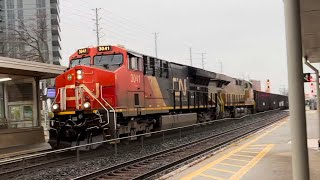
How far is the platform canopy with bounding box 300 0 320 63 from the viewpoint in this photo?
Result: 6453 mm

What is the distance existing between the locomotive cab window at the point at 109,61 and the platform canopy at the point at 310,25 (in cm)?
756

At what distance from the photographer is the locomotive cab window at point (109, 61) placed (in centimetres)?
1667

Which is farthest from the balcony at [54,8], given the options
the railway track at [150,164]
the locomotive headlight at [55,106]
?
the railway track at [150,164]

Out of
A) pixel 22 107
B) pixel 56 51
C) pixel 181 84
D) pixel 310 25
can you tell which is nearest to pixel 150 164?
pixel 310 25

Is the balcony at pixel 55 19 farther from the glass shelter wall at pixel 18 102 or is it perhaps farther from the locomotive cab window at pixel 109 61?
the locomotive cab window at pixel 109 61

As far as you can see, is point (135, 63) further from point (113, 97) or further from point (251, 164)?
point (251, 164)

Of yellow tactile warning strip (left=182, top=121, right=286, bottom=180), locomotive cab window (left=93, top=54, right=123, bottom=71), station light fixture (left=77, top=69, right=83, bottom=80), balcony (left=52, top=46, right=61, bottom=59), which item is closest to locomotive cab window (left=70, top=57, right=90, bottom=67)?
locomotive cab window (left=93, top=54, right=123, bottom=71)

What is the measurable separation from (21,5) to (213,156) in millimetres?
103644

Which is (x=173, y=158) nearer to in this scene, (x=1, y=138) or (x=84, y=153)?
(x=84, y=153)

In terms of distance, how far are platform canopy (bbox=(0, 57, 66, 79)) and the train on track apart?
0.51 meters

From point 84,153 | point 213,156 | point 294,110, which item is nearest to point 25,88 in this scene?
point 84,153

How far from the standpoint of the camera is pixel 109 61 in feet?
55.6

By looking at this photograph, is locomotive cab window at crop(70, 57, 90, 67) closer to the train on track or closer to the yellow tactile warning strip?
the train on track

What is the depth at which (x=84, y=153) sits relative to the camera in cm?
1235
